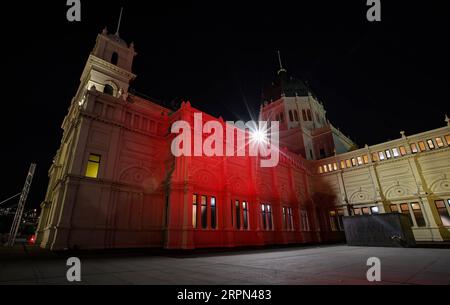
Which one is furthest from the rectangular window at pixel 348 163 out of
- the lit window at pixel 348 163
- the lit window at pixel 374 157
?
the lit window at pixel 374 157

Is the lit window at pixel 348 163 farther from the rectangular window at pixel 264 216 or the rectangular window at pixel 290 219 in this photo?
the rectangular window at pixel 264 216

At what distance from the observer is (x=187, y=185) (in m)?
19.0

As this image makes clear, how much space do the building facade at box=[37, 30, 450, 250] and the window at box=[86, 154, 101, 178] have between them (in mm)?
87

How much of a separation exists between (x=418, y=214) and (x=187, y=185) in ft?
107

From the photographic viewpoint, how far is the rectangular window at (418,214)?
2950 centimetres

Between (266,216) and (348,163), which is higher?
(348,163)

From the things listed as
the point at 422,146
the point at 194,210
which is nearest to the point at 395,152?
the point at 422,146

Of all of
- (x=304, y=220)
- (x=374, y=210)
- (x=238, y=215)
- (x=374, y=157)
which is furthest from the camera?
(x=374, y=157)

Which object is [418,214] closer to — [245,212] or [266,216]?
[266,216]

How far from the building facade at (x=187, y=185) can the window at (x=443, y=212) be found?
0.40 ft

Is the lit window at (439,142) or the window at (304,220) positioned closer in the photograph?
the lit window at (439,142)

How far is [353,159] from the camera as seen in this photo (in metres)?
37.2
